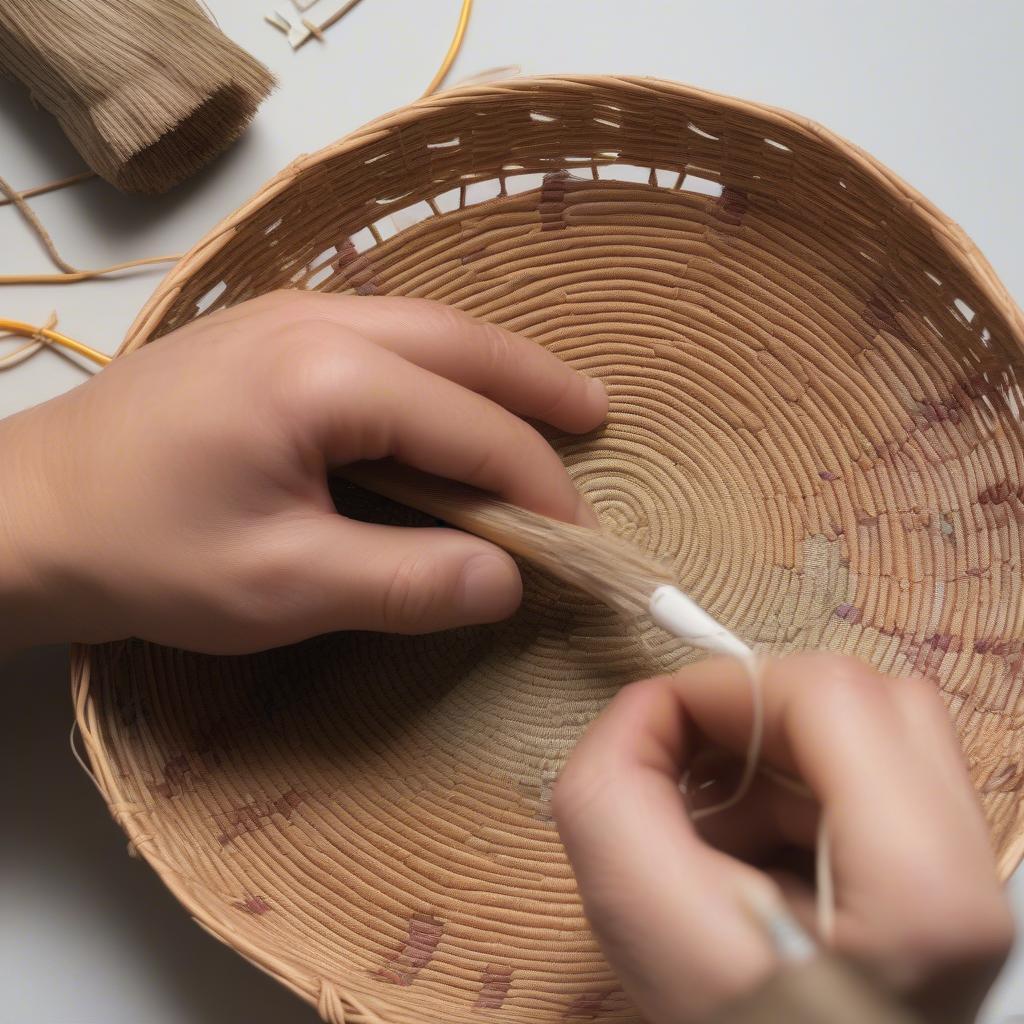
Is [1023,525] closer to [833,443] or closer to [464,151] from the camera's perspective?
[833,443]

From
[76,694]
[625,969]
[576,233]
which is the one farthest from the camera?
[576,233]

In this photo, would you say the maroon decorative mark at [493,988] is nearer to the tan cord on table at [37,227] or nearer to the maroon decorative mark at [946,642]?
the maroon decorative mark at [946,642]

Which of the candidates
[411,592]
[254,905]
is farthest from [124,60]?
[254,905]

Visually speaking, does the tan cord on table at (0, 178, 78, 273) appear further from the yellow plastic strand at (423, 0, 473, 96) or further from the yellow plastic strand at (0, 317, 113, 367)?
the yellow plastic strand at (423, 0, 473, 96)

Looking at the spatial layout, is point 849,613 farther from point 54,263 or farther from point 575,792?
point 54,263

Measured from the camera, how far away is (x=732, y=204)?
1.80ft

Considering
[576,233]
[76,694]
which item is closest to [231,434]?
[76,694]

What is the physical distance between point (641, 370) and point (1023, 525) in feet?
0.71

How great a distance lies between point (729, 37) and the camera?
622 mm

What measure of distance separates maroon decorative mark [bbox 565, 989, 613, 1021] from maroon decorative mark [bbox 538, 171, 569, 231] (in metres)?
Answer: 0.39

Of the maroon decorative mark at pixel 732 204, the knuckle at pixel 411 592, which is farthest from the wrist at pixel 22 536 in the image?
the maroon decorative mark at pixel 732 204

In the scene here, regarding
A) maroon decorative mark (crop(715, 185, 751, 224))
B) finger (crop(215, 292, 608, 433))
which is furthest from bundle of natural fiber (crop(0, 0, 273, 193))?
maroon decorative mark (crop(715, 185, 751, 224))

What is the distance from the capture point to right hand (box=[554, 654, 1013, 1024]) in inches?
10.7

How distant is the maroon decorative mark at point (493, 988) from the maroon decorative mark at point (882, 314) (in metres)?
0.37
